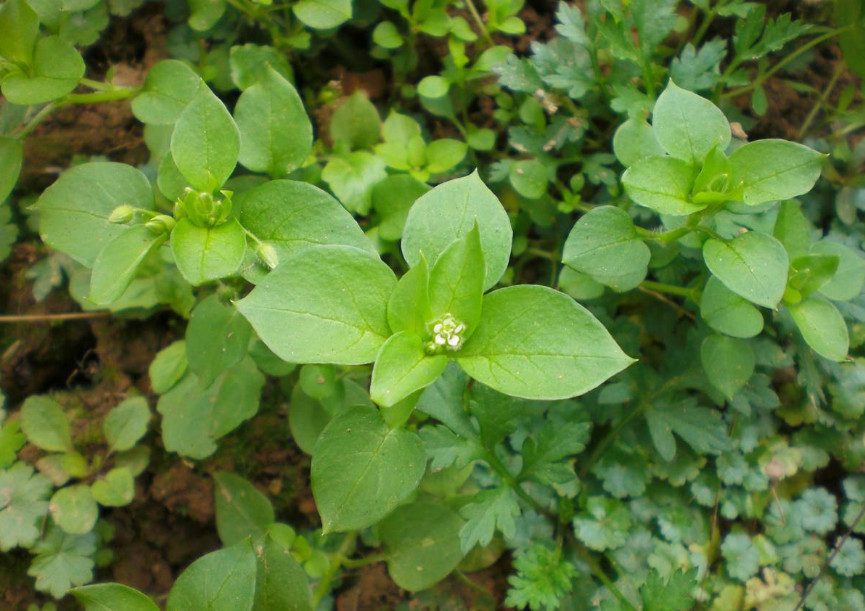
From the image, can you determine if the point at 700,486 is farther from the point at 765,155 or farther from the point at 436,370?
the point at 436,370

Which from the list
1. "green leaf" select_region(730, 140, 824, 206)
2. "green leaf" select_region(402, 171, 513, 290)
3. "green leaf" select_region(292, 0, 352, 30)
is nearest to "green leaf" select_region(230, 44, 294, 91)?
"green leaf" select_region(292, 0, 352, 30)

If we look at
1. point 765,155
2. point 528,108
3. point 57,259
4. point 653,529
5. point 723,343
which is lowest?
point 653,529

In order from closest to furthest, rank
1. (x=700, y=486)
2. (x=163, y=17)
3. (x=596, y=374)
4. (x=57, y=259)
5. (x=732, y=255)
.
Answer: (x=596, y=374) < (x=732, y=255) < (x=700, y=486) < (x=57, y=259) < (x=163, y=17)

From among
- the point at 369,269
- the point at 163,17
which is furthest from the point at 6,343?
the point at 369,269

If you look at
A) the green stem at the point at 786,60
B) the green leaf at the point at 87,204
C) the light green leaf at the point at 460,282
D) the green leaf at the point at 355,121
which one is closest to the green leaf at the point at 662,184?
the light green leaf at the point at 460,282

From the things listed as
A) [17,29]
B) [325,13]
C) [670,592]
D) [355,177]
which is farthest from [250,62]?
[670,592]

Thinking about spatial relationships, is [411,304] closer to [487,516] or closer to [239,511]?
[487,516]

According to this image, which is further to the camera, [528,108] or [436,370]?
[528,108]
